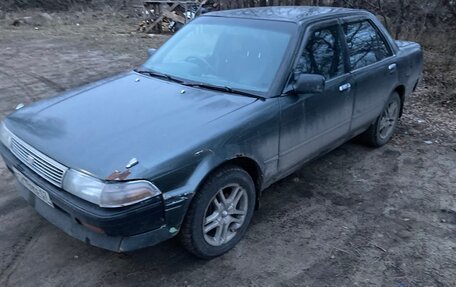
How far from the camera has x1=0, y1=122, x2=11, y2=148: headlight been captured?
326cm

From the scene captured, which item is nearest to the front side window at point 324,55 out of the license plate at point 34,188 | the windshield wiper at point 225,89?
the windshield wiper at point 225,89

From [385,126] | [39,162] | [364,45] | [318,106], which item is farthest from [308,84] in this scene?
[385,126]

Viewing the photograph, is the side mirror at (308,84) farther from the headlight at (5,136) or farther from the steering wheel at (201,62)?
the headlight at (5,136)

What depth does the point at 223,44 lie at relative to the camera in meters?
3.85

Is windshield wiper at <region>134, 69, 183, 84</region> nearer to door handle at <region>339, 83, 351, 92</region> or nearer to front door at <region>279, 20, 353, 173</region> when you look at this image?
front door at <region>279, 20, 353, 173</region>

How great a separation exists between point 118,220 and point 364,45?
3263 mm

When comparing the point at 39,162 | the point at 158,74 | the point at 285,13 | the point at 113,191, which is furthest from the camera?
the point at 285,13

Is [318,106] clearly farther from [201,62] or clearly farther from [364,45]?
[364,45]

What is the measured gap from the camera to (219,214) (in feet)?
10.3

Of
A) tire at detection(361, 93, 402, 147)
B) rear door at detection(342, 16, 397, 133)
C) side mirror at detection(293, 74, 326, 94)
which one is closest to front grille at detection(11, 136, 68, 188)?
side mirror at detection(293, 74, 326, 94)

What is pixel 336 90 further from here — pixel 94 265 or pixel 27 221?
pixel 27 221

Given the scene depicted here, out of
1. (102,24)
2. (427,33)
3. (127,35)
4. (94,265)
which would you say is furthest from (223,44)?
(102,24)

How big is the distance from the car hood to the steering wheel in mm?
328

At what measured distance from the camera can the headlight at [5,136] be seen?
3.26 metres
